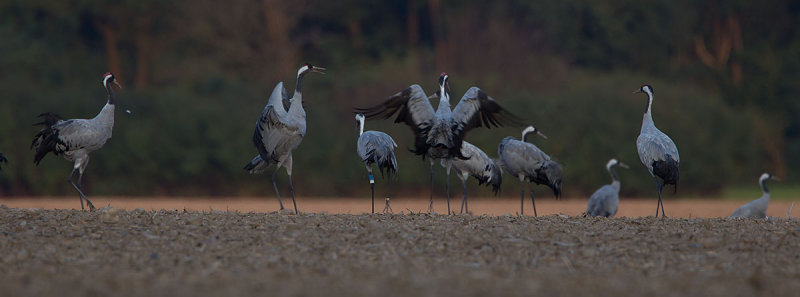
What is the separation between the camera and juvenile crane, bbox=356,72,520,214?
11883 mm

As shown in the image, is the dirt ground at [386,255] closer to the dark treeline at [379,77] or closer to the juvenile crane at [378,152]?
the juvenile crane at [378,152]

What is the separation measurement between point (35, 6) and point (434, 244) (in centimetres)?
3293

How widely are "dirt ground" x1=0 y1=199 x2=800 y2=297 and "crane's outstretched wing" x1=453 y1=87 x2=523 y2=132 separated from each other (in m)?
1.63

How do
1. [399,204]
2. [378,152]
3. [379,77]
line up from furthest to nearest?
[379,77], [399,204], [378,152]

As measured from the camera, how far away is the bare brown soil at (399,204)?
2197cm

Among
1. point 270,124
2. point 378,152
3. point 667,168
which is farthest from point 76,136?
point 667,168

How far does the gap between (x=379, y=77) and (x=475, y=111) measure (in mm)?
20850

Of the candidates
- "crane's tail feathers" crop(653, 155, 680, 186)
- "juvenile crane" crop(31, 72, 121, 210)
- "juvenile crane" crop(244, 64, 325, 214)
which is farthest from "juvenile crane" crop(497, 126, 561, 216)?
"juvenile crane" crop(31, 72, 121, 210)

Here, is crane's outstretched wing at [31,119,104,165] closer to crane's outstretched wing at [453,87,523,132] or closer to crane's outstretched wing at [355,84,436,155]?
crane's outstretched wing at [355,84,436,155]

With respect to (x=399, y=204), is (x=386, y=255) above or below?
below

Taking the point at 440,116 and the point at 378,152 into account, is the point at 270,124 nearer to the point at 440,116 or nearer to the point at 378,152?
the point at 378,152

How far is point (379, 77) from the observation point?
107 feet

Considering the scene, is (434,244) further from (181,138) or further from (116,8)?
(116,8)

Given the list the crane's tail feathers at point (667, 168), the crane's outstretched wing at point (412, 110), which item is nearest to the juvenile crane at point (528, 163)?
the crane's tail feathers at point (667, 168)
